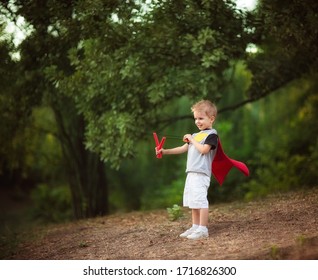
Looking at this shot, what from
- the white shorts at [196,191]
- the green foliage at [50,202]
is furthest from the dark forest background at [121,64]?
the green foliage at [50,202]

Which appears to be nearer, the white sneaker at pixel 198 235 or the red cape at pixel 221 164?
the white sneaker at pixel 198 235

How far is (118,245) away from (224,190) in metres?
6.68

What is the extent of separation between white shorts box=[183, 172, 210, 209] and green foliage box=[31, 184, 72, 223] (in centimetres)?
756

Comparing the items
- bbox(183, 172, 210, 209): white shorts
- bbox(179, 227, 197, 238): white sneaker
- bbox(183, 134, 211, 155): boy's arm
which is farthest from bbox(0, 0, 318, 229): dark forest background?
bbox(179, 227, 197, 238): white sneaker

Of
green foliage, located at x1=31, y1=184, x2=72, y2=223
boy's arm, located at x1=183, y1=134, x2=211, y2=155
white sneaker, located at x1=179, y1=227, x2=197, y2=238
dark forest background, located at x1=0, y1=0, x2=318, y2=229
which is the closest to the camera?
boy's arm, located at x1=183, y1=134, x2=211, y2=155

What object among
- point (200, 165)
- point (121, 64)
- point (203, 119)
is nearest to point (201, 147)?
point (200, 165)

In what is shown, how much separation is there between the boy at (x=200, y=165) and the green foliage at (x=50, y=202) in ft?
24.8

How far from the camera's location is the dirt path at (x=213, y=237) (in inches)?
164

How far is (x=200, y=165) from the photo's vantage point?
185 inches

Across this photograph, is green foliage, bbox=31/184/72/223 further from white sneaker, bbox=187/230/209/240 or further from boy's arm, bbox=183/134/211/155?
boy's arm, bbox=183/134/211/155

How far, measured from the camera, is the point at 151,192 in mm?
12961

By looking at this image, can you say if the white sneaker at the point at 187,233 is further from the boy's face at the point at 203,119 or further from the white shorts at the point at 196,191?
the boy's face at the point at 203,119

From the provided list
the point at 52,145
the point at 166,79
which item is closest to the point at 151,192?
the point at 52,145

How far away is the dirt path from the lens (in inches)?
164
